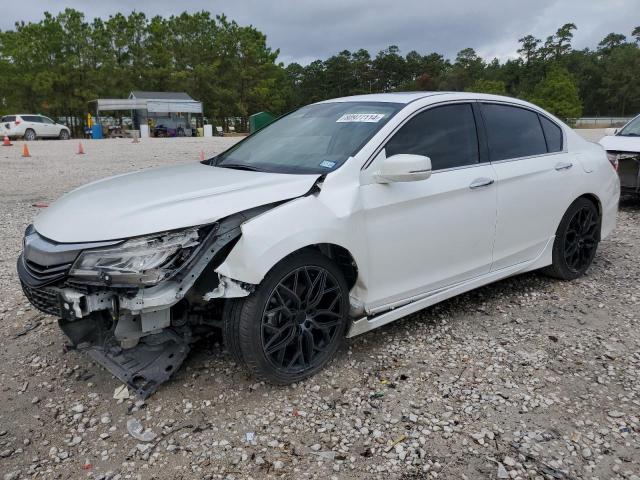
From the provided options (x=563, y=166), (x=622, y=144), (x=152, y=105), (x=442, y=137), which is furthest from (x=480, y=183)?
(x=152, y=105)

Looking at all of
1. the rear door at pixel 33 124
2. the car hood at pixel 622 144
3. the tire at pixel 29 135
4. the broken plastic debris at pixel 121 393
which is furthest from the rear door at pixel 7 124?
the broken plastic debris at pixel 121 393

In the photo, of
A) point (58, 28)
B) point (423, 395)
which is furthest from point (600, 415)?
point (58, 28)

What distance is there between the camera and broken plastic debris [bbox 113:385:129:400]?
2.99 meters

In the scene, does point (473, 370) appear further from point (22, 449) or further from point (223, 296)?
point (22, 449)

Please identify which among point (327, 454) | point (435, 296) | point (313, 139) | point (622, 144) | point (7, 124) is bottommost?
point (327, 454)

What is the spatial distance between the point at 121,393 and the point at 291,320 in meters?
1.08

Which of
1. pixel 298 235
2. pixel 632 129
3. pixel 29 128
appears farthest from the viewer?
pixel 29 128

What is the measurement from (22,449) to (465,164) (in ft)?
10.5

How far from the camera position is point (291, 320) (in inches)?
118

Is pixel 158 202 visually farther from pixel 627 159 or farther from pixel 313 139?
pixel 627 159

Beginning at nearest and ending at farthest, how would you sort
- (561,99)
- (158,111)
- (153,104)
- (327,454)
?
1. (327,454)
2. (153,104)
3. (158,111)
4. (561,99)

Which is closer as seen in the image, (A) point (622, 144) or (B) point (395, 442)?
(B) point (395, 442)

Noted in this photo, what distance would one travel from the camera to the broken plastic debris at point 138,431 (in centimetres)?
266

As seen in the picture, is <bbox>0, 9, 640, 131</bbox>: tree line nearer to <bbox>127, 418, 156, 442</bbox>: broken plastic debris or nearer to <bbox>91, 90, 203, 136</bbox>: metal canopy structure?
<bbox>91, 90, 203, 136</bbox>: metal canopy structure
